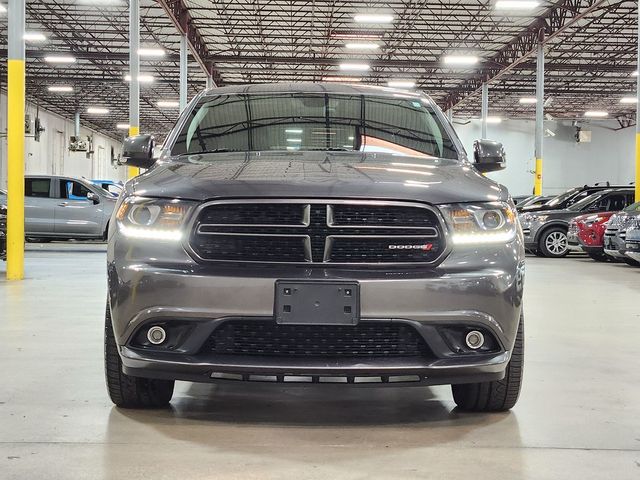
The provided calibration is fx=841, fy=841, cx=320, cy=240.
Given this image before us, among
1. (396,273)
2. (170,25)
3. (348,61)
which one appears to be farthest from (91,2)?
(396,273)

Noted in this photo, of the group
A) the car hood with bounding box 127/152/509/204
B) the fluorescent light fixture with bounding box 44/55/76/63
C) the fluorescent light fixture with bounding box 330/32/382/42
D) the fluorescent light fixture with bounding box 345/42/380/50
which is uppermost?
the fluorescent light fixture with bounding box 330/32/382/42

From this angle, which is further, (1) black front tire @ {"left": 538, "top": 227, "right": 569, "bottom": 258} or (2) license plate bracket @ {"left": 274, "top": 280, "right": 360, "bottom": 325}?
(1) black front tire @ {"left": 538, "top": 227, "right": 569, "bottom": 258}

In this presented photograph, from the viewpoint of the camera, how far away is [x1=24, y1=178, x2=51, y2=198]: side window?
57.2 feet

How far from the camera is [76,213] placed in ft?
57.0

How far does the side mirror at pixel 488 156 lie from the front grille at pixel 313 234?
4.24ft

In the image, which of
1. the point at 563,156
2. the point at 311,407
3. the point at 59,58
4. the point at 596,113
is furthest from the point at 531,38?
the point at 311,407

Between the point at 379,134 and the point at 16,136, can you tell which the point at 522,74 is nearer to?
the point at 16,136

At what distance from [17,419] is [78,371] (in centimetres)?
109

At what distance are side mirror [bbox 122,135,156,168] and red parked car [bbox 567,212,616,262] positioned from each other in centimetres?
1239

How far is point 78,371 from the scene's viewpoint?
15.5 ft

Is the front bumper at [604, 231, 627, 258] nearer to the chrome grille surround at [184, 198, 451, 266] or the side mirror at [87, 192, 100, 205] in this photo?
the side mirror at [87, 192, 100, 205]

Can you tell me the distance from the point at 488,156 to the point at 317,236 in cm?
155

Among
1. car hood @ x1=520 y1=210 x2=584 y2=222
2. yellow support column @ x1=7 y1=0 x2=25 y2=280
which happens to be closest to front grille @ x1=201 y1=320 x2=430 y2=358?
yellow support column @ x1=7 y1=0 x2=25 y2=280

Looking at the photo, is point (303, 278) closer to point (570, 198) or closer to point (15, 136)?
point (15, 136)
